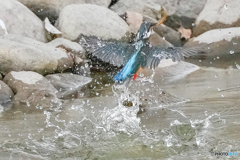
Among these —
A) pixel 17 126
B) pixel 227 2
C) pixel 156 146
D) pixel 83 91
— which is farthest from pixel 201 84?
pixel 227 2

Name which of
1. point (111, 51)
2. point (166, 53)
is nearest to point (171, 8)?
point (111, 51)

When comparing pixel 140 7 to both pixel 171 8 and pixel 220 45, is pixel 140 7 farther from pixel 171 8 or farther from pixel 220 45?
pixel 220 45

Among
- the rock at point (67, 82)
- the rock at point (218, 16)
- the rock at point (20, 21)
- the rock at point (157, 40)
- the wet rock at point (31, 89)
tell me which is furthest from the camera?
the rock at point (218, 16)

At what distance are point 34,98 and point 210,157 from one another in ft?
9.09

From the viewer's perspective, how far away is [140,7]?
9.35 metres

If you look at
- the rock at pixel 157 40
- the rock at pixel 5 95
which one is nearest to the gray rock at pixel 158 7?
the rock at pixel 157 40

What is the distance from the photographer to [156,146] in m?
3.83

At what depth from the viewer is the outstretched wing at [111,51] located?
14.8ft

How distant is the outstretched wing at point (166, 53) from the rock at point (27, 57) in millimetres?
2386

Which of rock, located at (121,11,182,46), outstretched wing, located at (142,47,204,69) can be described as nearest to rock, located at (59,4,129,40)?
rock, located at (121,11,182,46)

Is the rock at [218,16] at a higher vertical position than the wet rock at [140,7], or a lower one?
higher

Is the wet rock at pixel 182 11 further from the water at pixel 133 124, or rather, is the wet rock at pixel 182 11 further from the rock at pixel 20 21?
the water at pixel 133 124

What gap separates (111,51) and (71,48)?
2479 millimetres

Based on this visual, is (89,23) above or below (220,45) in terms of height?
below
